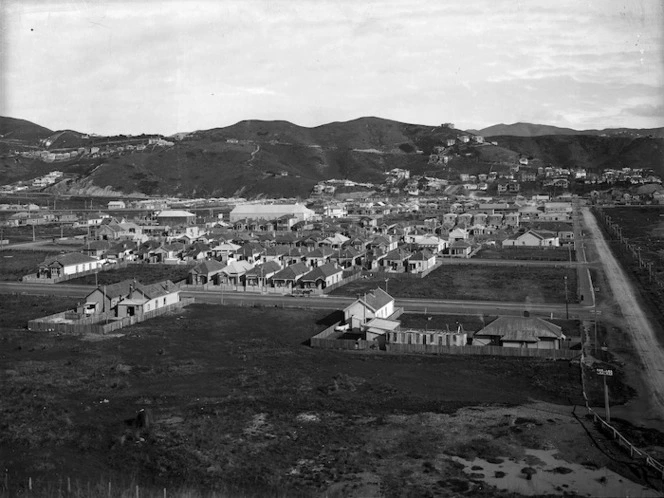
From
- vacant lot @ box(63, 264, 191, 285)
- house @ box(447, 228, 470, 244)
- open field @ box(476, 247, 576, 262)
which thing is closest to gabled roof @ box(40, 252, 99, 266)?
vacant lot @ box(63, 264, 191, 285)

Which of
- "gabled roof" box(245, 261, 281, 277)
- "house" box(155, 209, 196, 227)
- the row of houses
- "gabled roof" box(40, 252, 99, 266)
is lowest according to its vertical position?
the row of houses

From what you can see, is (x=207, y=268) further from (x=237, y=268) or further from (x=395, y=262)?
(x=395, y=262)

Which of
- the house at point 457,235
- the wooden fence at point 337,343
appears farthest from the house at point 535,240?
the wooden fence at point 337,343

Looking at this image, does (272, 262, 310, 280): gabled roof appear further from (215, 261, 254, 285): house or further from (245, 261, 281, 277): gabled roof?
(215, 261, 254, 285): house

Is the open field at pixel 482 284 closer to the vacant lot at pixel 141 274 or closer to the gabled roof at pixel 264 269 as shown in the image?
the gabled roof at pixel 264 269

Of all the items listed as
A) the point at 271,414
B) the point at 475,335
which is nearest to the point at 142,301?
the point at 271,414

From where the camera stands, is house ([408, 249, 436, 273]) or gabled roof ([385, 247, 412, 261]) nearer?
house ([408, 249, 436, 273])
